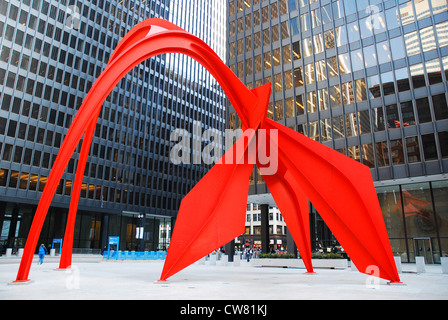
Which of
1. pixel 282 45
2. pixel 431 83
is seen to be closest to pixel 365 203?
pixel 431 83

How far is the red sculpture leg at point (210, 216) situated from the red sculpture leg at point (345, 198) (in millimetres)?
2336

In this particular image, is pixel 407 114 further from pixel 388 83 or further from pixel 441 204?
pixel 441 204

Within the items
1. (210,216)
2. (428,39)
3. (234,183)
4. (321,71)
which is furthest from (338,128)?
(210,216)

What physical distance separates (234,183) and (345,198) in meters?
4.26

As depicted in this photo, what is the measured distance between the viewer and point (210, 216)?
1190cm

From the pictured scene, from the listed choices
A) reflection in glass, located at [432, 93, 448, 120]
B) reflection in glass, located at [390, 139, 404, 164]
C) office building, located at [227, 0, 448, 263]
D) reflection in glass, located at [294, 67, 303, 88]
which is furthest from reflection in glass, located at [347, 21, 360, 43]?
reflection in glass, located at [390, 139, 404, 164]

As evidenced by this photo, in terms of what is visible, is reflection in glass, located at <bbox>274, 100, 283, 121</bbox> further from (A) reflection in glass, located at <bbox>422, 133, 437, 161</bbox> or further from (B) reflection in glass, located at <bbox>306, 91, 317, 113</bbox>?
(A) reflection in glass, located at <bbox>422, 133, 437, 161</bbox>

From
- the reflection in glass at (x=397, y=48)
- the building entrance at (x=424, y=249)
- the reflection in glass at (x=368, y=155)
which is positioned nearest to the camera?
the building entrance at (x=424, y=249)

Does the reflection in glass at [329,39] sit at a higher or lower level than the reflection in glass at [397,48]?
higher

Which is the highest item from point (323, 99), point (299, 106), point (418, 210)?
point (323, 99)

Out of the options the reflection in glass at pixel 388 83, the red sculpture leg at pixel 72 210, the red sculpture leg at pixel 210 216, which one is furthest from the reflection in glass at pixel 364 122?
the red sculpture leg at pixel 72 210

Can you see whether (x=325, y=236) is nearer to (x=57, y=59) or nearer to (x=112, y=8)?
(x=57, y=59)

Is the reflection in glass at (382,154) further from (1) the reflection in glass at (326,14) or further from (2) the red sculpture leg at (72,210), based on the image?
(2) the red sculpture leg at (72,210)

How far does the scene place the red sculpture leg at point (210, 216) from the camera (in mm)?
11273
